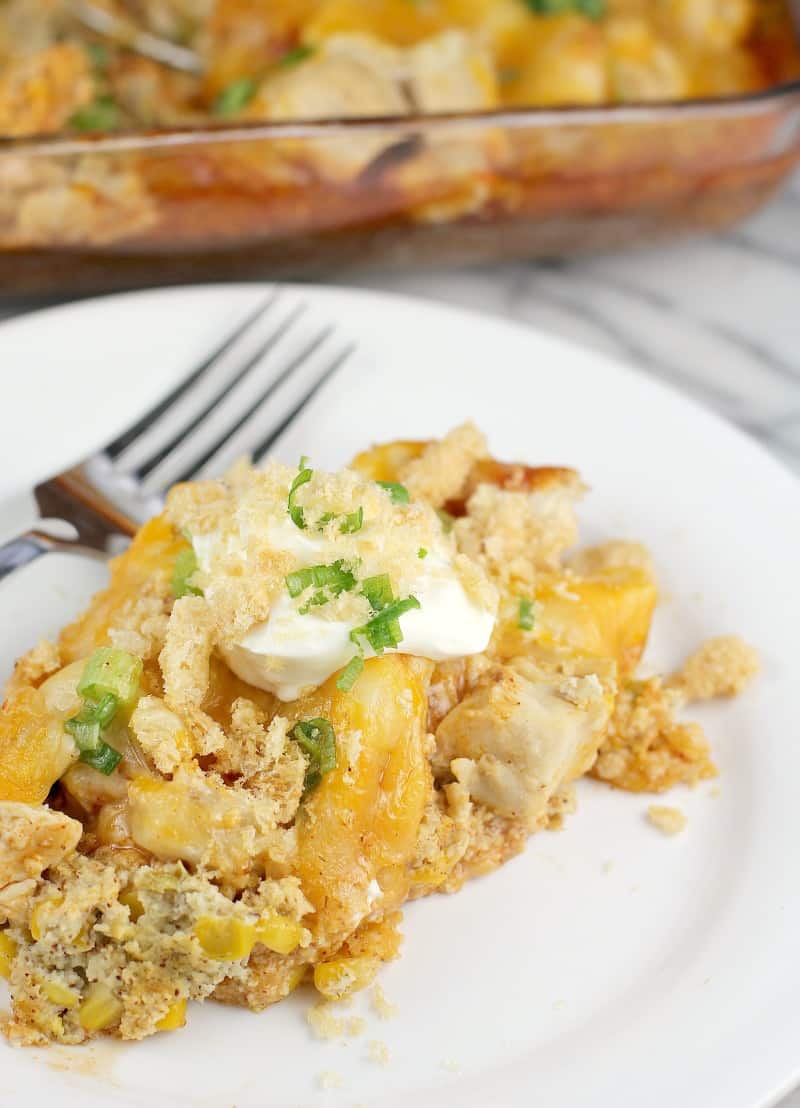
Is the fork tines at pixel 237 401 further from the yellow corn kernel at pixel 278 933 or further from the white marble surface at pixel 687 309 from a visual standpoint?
the yellow corn kernel at pixel 278 933

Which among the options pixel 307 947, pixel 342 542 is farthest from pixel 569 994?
pixel 342 542

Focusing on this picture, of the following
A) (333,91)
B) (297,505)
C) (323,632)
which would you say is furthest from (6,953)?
(333,91)

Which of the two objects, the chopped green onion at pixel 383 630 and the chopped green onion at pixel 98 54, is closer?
the chopped green onion at pixel 383 630

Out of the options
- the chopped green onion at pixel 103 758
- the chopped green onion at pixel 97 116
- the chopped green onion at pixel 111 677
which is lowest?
the chopped green onion at pixel 103 758

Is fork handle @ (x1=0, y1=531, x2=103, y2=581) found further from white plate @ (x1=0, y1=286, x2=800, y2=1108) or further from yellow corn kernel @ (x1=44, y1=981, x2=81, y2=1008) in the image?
yellow corn kernel @ (x1=44, y1=981, x2=81, y2=1008)

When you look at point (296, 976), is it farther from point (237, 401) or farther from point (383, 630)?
Answer: point (237, 401)

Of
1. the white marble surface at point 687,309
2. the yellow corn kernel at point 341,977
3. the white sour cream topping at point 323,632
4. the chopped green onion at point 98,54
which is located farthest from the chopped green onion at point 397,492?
the chopped green onion at point 98,54
